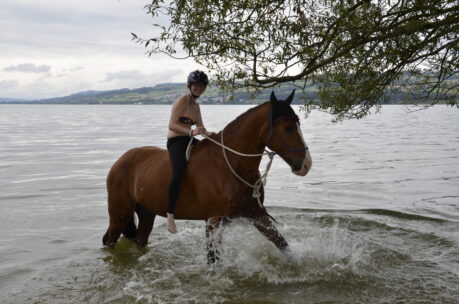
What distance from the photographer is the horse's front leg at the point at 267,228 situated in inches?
295

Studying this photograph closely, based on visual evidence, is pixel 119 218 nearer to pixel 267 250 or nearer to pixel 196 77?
pixel 267 250

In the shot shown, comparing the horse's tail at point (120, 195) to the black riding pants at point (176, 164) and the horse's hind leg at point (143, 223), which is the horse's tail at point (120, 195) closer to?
the horse's hind leg at point (143, 223)

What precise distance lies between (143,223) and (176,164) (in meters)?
2.61

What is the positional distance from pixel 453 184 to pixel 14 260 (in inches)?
580

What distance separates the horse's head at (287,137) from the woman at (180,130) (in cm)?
130

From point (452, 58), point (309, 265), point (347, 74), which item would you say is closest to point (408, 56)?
point (452, 58)

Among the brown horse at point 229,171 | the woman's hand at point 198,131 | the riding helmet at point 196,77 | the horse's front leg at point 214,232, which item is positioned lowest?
the horse's front leg at point 214,232

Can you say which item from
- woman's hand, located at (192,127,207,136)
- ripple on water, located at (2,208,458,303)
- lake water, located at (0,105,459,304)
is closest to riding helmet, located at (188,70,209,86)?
woman's hand, located at (192,127,207,136)

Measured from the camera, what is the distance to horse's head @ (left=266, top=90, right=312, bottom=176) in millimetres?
6457

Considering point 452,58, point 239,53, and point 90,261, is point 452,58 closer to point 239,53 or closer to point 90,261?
point 239,53

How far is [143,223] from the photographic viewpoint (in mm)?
9656

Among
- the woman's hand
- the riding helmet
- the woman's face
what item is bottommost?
the woman's hand

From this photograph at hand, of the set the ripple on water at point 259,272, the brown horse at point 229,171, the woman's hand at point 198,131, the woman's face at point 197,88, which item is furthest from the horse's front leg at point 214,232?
the woman's face at point 197,88

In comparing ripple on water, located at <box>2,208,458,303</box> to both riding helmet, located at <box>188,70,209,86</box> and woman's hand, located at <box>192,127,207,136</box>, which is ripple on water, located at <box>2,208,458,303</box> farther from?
riding helmet, located at <box>188,70,209,86</box>
